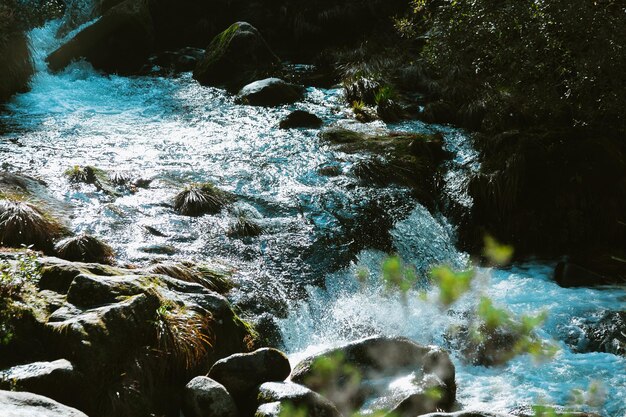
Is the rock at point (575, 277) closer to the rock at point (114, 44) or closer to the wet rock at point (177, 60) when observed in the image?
the wet rock at point (177, 60)

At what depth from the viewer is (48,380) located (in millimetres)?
4090

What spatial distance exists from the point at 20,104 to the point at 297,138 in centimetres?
A: 636

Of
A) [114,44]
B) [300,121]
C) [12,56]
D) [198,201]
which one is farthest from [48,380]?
[114,44]

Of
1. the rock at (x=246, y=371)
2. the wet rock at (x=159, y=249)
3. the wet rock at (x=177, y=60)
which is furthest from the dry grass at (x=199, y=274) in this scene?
the wet rock at (x=177, y=60)

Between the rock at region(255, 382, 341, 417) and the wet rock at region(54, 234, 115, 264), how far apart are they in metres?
2.76

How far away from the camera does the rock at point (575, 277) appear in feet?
24.3

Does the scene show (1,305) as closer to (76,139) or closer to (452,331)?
(452,331)

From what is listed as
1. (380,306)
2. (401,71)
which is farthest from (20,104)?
(380,306)

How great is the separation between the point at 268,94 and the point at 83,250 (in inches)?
311

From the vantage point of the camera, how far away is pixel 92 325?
4480mm

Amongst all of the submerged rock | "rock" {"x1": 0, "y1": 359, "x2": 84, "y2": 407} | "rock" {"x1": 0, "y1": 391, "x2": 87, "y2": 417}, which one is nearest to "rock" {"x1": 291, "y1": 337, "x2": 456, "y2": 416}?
the submerged rock

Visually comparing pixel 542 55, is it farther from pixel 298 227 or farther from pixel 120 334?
pixel 120 334

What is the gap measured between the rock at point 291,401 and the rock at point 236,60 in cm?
1124

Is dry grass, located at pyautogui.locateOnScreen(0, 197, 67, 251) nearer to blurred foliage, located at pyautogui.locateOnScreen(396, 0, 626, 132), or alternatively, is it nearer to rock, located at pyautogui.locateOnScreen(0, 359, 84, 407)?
rock, located at pyautogui.locateOnScreen(0, 359, 84, 407)
